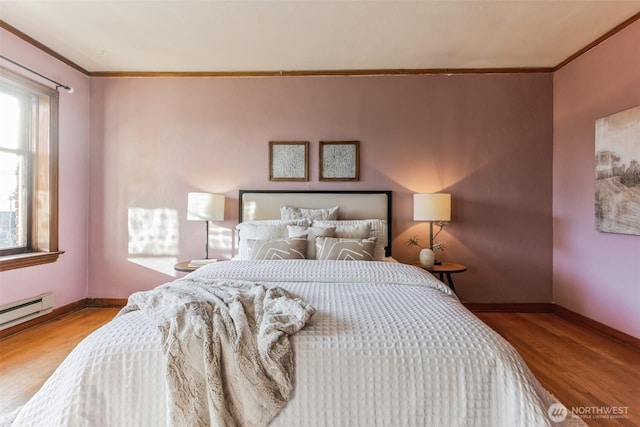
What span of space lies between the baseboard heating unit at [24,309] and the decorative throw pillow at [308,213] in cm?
237

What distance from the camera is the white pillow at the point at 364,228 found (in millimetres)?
2994

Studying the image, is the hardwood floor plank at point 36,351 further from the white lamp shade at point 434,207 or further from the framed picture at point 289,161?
the white lamp shade at point 434,207

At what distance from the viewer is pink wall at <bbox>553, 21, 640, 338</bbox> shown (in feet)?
8.99

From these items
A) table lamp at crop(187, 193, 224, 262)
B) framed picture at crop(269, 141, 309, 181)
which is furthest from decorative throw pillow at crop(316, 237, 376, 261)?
table lamp at crop(187, 193, 224, 262)

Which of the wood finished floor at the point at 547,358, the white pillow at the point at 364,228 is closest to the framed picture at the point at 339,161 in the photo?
the white pillow at the point at 364,228

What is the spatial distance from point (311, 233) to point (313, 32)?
1.73m

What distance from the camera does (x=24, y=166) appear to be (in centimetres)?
318

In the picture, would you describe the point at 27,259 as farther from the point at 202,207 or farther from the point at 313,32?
the point at 313,32

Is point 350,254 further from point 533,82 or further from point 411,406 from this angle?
point 533,82

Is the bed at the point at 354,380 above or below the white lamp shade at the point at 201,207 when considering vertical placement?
below

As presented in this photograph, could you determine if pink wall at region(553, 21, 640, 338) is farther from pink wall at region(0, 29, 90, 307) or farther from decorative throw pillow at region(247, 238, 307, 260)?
pink wall at region(0, 29, 90, 307)

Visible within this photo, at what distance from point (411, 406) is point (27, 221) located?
3815 mm

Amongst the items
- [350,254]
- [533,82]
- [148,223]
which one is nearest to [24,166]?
[148,223]

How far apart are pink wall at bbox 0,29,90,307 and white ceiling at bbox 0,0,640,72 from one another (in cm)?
20
